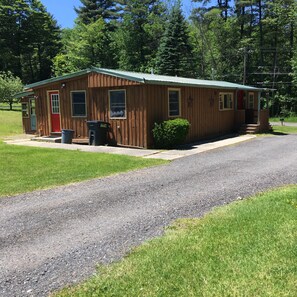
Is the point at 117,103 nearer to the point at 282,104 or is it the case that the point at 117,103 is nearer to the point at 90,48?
the point at 282,104

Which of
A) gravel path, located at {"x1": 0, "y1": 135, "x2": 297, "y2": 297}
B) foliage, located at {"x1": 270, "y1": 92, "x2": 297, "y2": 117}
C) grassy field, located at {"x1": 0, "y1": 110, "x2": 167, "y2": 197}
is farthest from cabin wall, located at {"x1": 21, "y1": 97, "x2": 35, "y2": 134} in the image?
foliage, located at {"x1": 270, "y1": 92, "x2": 297, "y2": 117}

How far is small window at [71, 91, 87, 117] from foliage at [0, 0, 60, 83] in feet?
125

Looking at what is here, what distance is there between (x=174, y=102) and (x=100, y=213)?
9526mm

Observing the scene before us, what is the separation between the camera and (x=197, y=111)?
51.9 feet

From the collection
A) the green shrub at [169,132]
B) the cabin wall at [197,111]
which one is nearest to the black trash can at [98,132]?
the cabin wall at [197,111]

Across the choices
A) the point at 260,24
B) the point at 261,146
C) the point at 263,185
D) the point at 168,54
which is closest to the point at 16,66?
the point at 168,54

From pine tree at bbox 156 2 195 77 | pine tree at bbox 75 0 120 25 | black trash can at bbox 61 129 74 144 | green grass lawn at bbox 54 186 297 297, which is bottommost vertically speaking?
green grass lawn at bbox 54 186 297 297

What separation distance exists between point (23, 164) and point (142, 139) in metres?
4.65

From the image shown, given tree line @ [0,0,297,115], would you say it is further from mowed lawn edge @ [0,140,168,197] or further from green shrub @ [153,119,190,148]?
mowed lawn edge @ [0,140,168,197]

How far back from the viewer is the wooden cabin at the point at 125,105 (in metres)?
13.0

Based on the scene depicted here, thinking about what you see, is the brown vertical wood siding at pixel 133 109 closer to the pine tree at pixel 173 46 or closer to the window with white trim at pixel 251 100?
the window with white trim at pixel 251 100

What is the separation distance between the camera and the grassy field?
24.8 feet

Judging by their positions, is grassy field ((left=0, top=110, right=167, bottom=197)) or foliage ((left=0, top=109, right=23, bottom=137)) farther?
foliage ((left=0, top=109, right=23, bottom=137))

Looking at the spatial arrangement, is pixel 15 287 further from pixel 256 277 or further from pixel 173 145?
pixel 173 145
